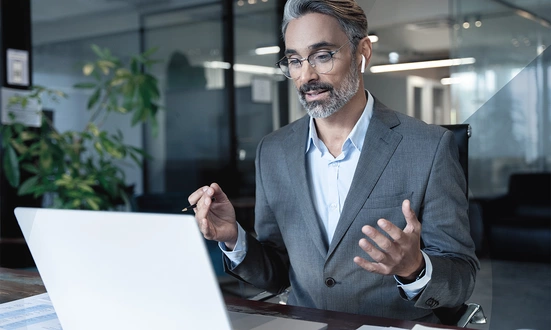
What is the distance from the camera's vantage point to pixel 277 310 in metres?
1.25

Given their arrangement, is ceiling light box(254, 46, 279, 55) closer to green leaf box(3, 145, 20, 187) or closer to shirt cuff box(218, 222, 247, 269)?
green leaf box(3, 145, 20, 187)

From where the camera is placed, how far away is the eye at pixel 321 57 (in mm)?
1629

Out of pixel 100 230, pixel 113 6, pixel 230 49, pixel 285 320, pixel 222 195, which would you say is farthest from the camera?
pixel 230 49

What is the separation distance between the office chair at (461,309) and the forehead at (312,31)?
18.5 inches

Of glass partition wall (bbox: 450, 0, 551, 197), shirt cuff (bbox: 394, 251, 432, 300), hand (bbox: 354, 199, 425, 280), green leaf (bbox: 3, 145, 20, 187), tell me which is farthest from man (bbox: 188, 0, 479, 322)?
glass partition wall (bbox: 450, 0, 551, 197)

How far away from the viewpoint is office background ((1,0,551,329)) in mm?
4629

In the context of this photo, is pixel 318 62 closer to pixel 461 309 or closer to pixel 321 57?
pixel 321 57

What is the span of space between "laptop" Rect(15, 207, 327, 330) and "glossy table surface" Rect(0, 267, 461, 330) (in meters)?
0.32

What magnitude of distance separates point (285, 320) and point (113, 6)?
4.35 m

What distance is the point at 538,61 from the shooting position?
19.7 feet

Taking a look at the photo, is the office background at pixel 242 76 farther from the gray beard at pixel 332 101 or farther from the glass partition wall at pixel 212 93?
the gray beard at pixel 332 101

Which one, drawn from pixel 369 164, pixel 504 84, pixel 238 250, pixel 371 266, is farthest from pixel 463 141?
pixel 504 84

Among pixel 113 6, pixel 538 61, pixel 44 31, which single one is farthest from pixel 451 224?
pixel 538 61

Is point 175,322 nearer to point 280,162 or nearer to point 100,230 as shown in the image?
point 100,230
